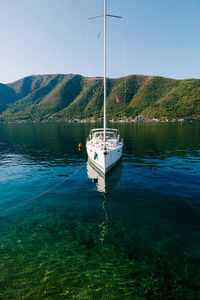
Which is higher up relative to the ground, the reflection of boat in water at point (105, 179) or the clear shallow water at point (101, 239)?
the reflection of boat in water at point (105, 179)

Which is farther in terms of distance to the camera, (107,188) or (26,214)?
(107,188)

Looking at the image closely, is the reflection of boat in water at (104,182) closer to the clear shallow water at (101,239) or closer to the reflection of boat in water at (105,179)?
the reflection of boat in water at (105,179)

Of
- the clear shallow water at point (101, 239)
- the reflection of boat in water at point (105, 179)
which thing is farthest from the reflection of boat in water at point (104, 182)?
the clear shallow water at point (101, 239)

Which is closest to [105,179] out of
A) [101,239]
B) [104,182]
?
[104,182]

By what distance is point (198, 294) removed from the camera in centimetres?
630

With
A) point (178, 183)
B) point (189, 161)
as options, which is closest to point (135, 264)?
point (178, 183)

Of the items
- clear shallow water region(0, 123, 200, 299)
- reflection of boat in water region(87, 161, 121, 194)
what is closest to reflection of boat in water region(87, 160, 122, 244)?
reflection of boat in water region(87, 161, 121, 194)

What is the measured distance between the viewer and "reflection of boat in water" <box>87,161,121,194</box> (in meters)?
16.5

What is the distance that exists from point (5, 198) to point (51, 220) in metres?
6.43

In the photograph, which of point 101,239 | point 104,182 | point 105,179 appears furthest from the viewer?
point 105,179

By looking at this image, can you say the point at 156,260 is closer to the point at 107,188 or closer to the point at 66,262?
the point at 66,262

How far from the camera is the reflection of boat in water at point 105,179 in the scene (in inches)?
650

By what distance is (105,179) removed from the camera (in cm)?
1873

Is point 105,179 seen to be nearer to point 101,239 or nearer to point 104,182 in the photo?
point 104,182
